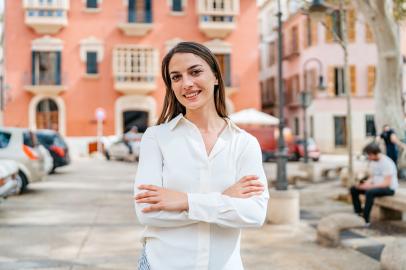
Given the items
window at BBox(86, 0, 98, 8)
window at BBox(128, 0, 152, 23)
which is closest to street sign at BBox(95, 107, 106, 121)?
window at BBox(128, 0, 152, 23)

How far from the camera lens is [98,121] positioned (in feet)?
105

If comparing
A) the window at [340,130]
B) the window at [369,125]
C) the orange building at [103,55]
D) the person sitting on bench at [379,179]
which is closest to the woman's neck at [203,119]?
the person sitting on bench at [379,179]

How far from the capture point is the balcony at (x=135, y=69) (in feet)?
105

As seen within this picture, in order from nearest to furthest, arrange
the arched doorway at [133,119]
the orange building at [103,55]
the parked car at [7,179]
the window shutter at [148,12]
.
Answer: the parked car at [7,179] < the orange building at [103,55] < the window shutter at [148,12] < the arched doorway at [133,119]

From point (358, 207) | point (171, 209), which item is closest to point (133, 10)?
point (358, 207)

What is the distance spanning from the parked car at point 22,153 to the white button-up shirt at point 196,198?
1096 centimetres

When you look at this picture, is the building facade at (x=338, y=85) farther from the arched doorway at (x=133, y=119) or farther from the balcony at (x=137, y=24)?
the arched doorway at (x=133, y=119)

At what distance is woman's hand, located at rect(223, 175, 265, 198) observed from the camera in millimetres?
2121

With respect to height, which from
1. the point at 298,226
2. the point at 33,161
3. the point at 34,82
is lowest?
the point at 298,226

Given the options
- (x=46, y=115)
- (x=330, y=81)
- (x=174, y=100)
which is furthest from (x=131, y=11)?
(x=174, y=100)

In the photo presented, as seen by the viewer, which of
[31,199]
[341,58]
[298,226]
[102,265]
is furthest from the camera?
[341,58]

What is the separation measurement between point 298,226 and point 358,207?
1396mm

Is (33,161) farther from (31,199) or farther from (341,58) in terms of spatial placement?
(341,58)

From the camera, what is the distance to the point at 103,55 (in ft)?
106
